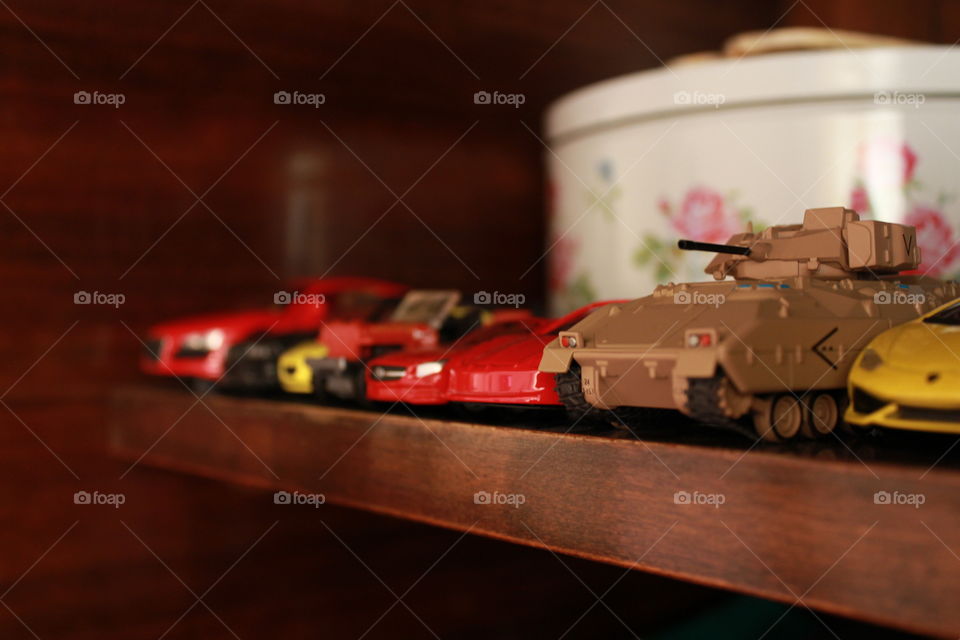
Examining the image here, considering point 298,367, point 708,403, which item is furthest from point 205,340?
point 708,403

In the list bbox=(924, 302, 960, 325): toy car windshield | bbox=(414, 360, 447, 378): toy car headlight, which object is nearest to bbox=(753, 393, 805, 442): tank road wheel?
bbox=(924, 302, 960, 325): toy car windshield

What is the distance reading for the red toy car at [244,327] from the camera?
101 centimetres

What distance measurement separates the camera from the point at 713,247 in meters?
0.63

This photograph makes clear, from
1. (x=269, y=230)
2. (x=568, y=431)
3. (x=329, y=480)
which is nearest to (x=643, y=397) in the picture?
(x=568, y=431)

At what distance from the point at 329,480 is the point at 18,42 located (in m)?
0.66

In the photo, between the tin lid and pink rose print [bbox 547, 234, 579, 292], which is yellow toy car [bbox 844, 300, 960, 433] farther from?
pink rose print [bbox 547, 234, 579, 292]

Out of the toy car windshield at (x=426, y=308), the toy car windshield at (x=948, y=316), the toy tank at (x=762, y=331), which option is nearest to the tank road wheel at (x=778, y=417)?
the toy tank at (x=762, y=331)

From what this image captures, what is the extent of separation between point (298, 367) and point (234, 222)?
0.37 metres

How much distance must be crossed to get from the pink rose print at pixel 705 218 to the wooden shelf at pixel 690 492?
0.88ft

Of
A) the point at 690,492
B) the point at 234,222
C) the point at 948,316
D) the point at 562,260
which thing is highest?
the point at 234,222

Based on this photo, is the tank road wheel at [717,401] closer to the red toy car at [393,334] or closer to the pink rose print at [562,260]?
the red toy car at [393,334]

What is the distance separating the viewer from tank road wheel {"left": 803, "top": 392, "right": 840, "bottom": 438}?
58cm

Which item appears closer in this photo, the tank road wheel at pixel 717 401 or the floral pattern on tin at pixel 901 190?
the tank road wheel at pixel 717 401

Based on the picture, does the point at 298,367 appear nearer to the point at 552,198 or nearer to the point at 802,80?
the point at 552,198
